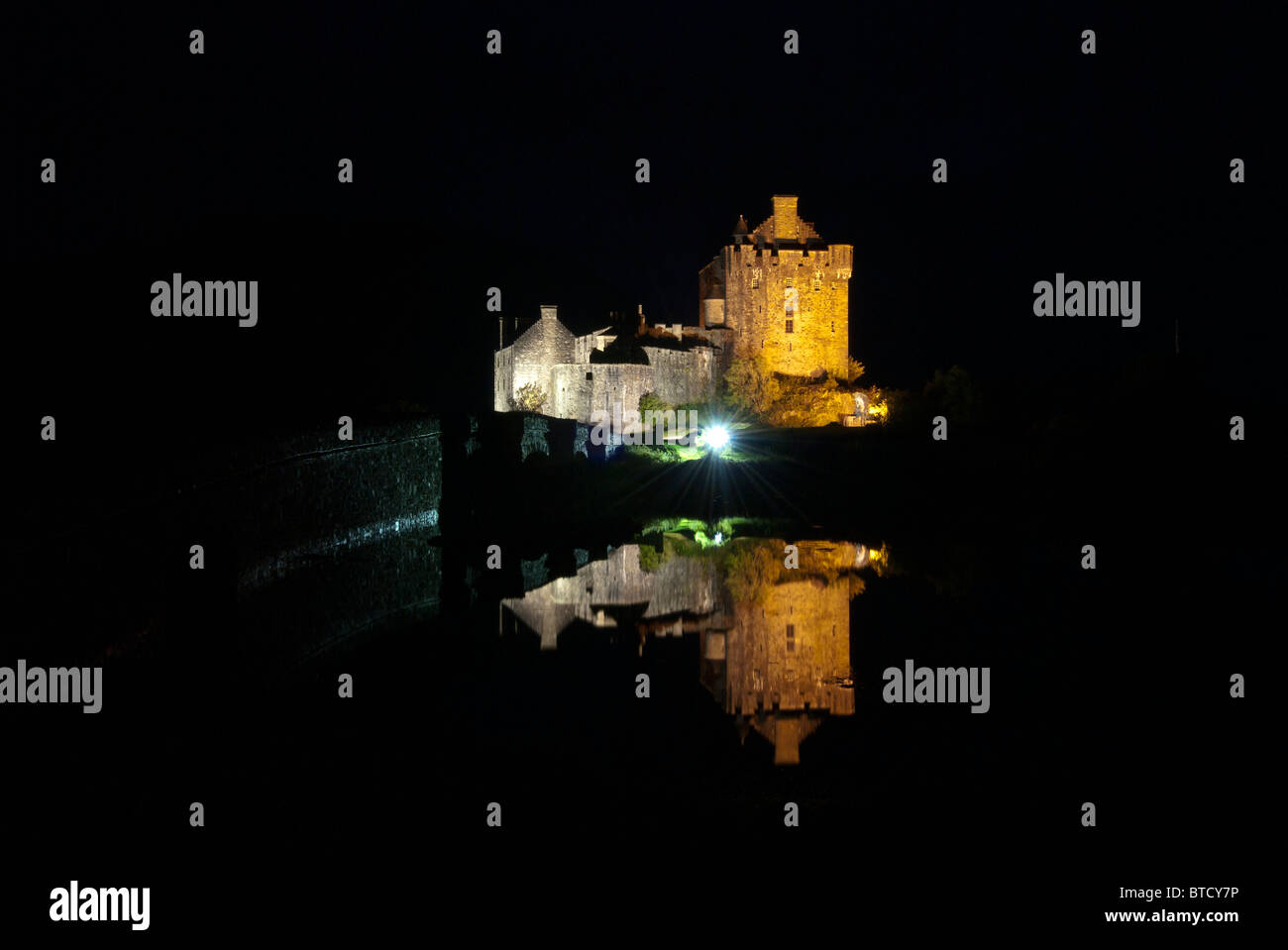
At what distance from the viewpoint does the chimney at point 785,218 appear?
211ft

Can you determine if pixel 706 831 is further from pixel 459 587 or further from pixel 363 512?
pixel 363 512

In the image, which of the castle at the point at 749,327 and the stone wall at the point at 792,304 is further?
the stone wall at the point at 792,304

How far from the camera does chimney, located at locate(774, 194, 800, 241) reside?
6425cm

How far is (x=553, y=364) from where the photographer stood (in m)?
55.2

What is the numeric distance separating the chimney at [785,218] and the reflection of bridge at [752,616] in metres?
36.9

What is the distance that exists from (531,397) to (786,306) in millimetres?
16756

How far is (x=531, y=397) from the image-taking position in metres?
54.7
